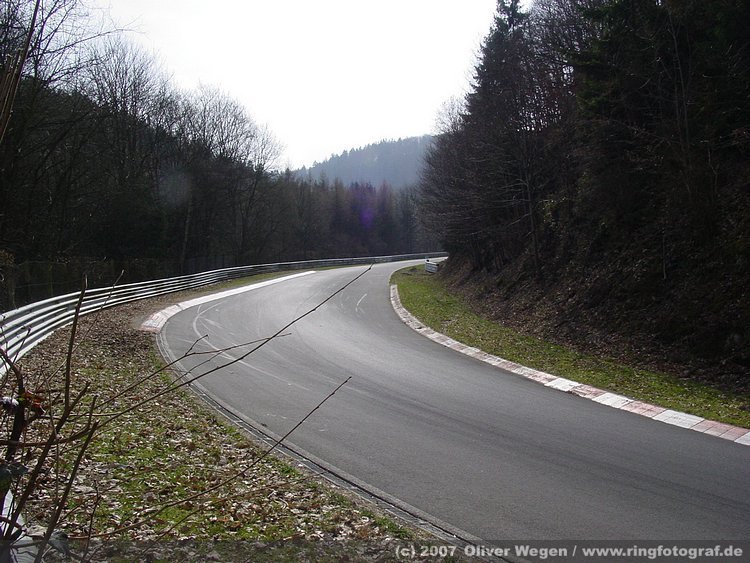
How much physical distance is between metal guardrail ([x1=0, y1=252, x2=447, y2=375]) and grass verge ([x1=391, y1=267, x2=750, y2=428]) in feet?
31.6

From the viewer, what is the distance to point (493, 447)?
7.72 meters

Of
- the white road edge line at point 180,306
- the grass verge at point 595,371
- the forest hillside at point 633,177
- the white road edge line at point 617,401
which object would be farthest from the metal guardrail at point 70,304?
the forest hillside at point 633,177

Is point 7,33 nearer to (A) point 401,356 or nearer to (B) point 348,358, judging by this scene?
(B) point 348,358

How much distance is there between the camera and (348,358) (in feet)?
47.9

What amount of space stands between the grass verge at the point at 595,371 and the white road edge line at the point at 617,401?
0.27 m

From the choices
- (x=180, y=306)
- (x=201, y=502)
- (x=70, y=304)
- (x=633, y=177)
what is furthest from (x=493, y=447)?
(x=180, y=306)

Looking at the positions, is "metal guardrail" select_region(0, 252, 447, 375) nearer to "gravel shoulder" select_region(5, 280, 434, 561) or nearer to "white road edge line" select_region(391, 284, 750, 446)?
"gravel shoulder" select_region(5, 280, 434, 561)

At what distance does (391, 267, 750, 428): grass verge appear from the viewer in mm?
9977

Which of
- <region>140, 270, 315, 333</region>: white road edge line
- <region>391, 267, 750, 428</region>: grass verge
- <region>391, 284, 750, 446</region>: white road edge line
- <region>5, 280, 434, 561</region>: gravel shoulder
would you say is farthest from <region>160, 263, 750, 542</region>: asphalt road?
<region>140, 270, 315, 333</region>: white road edge line

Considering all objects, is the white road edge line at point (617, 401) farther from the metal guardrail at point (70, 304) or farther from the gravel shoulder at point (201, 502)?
the metal guardrail at point (70, 304)

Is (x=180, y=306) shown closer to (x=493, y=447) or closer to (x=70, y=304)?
(x=70, y=304)

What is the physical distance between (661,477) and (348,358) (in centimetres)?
907

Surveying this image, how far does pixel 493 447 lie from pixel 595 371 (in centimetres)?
618

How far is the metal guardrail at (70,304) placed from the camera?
4992 mm
